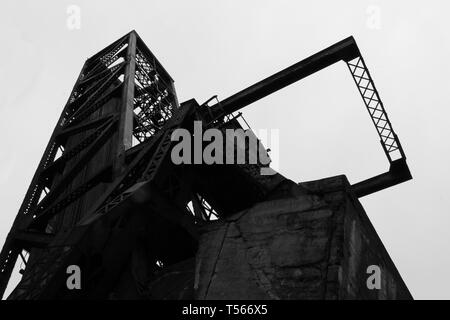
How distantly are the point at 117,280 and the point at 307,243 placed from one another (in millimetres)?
3358

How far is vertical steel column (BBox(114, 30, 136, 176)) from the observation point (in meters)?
10.6

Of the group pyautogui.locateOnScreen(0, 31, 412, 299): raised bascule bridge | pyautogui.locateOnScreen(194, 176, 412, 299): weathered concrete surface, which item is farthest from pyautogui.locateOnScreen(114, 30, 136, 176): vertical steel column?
pyautogui.locateOnScreen(194, 176, 412, 299): weathered concrete surface

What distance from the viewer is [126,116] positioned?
1253 centimetres

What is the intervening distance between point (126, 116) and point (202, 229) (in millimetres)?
5132

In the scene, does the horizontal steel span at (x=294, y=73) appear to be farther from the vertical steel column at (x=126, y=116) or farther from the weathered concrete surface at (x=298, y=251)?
the weathered concrete surface at (x=298, y=251)

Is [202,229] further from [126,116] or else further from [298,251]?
[126,116]

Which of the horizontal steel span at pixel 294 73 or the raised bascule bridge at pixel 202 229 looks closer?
the raised bascule bridge at pixel 202 229

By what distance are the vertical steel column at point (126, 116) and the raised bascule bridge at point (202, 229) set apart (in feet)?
0.17

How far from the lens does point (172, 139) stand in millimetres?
8977

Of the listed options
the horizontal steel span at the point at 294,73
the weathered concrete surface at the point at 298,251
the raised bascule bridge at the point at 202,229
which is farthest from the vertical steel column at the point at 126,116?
the weathered concrete surface at the point at 298,251

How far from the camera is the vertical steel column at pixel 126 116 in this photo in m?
10.6

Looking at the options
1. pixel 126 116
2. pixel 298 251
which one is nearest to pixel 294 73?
pixel 126 116
